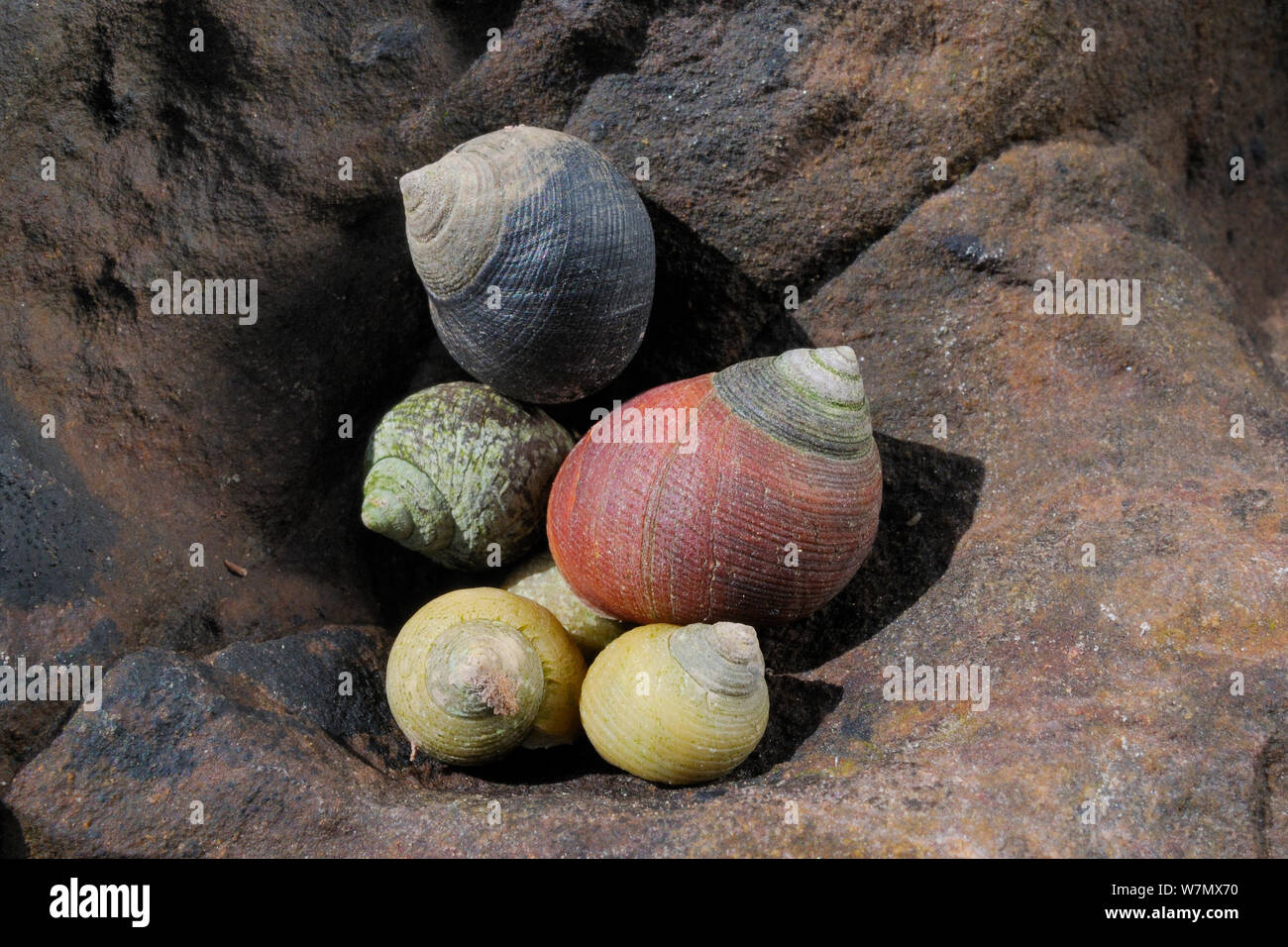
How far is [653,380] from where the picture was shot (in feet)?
12.1

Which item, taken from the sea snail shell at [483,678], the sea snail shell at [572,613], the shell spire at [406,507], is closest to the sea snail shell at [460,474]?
the shell spire at [406,507]

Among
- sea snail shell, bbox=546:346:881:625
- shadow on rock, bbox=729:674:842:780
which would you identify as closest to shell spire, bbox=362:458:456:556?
sea snail shell, bbox=546:346:881:625

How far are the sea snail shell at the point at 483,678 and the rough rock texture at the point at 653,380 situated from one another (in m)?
0.15

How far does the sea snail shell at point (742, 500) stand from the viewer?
2.75m

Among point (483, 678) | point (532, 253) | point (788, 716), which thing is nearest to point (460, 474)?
point (532, 253)

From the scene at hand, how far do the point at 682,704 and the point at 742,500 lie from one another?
537 mm

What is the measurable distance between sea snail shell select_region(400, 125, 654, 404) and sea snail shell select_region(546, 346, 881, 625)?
372 millimetres

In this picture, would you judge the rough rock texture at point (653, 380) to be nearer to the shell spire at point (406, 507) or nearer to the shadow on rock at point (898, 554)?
the shadow on rock at point (898, 554)

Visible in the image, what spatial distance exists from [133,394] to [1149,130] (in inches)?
135

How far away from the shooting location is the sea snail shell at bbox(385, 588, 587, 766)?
256 centimetres

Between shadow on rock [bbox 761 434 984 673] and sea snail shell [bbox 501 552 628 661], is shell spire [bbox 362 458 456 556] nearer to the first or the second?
sea snail shell [bbox 501 552 628 661]

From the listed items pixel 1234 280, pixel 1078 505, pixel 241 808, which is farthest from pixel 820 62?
pixel 241 808

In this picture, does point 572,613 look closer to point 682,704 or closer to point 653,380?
point 682,704

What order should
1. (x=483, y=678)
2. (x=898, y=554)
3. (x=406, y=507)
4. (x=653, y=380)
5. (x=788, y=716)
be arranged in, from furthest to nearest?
(x=653, y=380), (x=898, y=554), (x=406, y=507), (x=788, y=716), (x=483, y=678)
